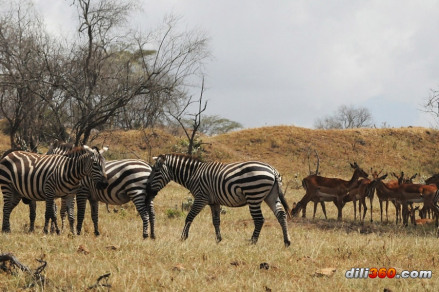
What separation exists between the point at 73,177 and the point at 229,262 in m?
4.40

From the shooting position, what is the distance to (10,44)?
26266mm

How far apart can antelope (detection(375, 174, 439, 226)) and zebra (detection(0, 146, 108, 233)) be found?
10.1 m

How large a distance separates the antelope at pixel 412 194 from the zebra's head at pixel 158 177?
336 inches

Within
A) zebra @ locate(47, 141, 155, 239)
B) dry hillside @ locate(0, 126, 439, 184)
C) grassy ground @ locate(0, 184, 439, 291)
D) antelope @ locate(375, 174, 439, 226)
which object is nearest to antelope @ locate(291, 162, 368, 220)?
antelope @ locate(375, 174, 439, 226)

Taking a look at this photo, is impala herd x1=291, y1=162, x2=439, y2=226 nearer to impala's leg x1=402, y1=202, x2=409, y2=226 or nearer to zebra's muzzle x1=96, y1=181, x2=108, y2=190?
impala's leg x1=402, y1=202, x2=409, y2=226

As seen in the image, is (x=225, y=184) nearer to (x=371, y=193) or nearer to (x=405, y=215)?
(x=405, y=215)

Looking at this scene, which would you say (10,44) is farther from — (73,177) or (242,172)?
(242,172)

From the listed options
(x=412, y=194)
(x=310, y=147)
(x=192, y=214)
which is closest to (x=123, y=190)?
(x=192, y=214)

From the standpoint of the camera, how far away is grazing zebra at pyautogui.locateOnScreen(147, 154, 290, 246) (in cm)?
1052

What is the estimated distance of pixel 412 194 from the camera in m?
17.3

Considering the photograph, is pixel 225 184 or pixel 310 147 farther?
pixel 310 147

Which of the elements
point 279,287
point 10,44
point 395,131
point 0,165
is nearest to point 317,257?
point 279,287

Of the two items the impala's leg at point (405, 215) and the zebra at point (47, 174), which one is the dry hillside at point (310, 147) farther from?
the zebra at point (47, 174)

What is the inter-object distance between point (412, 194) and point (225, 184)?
350 inches
